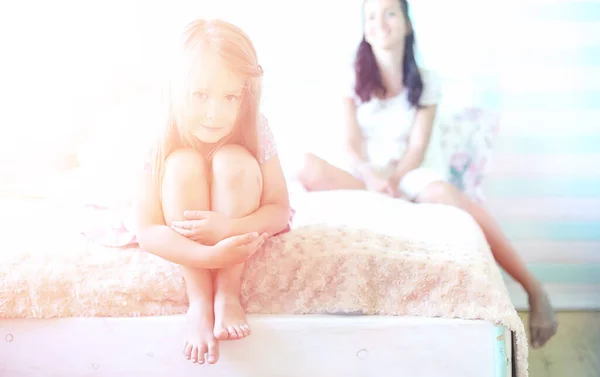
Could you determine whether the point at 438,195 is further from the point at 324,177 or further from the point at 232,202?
the point at 232,202

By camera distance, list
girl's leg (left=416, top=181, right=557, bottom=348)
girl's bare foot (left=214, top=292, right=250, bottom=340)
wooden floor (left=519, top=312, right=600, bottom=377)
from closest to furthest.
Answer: girl's bare foot (left=214, top=292, right=250, bottom=340) → wooden floor (left=519, top=312, right=600, bottom=377) → girl's leg (left=416, top=181, right=557, bottom=348)

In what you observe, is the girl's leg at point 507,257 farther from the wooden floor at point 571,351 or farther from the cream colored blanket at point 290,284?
the cream colored blanket at point 290,284

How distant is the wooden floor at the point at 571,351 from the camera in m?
1.57

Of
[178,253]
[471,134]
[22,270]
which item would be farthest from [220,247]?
[471,134]

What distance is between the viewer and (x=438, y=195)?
1.72 meters

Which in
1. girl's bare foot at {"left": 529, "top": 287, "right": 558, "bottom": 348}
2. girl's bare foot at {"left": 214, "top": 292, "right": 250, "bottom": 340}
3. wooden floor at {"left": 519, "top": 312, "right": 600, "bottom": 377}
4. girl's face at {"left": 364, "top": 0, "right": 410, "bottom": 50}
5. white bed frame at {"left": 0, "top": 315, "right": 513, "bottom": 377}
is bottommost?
wooden floor at {"left": 519, "top": 312, "right": 600, "bottom": 377}

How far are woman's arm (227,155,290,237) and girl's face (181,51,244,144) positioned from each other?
3.9 inches

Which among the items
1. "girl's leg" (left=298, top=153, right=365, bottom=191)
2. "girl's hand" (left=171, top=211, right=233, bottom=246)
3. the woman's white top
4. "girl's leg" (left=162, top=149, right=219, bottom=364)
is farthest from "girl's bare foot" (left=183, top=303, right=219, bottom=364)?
the woman's white top

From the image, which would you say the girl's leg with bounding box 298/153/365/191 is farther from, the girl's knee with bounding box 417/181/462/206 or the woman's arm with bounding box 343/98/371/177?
the girl's knee with bounding box 417/181/462/206

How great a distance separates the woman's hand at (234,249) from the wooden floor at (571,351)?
73 centimetres

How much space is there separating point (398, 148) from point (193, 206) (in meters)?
0.74

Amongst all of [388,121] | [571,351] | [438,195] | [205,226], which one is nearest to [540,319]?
[571,351]

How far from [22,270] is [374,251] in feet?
1.97

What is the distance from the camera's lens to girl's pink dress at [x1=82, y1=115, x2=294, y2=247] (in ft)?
3.90
